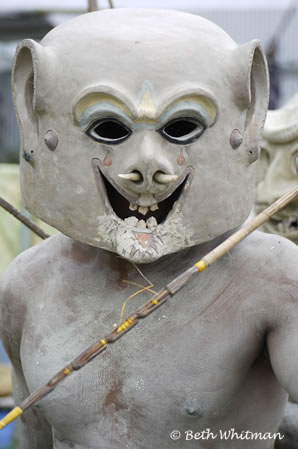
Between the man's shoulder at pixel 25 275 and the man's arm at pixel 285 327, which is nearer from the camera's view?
the man's arm at pixel 285 327

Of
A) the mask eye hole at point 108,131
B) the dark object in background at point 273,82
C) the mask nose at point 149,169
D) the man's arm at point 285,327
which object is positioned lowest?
the man's arm at point 285,327

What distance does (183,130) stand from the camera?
136 cm

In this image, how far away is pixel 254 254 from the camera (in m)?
1.46

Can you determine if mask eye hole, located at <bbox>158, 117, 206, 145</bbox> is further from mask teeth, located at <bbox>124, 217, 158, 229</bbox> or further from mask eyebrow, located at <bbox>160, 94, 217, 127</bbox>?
mask teeth, located at <bbox>124, 217, 158, 229</bbox>

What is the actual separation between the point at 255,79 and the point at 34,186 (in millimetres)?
462

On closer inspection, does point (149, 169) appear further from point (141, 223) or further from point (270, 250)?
point (270, 250)

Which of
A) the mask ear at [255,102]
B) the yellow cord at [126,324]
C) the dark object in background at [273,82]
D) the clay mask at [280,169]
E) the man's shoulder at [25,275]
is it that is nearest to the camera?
the yellow cord at [126,324]

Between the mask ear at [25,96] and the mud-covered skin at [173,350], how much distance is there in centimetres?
28

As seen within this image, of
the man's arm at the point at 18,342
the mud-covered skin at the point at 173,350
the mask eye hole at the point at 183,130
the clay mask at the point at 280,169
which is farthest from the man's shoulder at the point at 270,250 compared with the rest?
the clay mask at the point at 280,169

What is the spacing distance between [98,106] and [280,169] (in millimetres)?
1174

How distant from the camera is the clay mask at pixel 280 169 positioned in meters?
2.29

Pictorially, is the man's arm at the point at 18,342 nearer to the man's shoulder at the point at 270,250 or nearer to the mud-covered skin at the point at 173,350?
the mud-covered skin at the point at 173,350

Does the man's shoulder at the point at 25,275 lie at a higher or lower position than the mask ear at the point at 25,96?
lower

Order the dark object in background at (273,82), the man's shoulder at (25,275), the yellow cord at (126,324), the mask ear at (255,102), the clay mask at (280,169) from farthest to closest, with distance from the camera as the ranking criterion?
the dark object in background at (273,82) → the clay mask at (280,169) → the man's shoulder at (25,275) → the mask ear at (255,102) → the yellow cord at (126,324)
